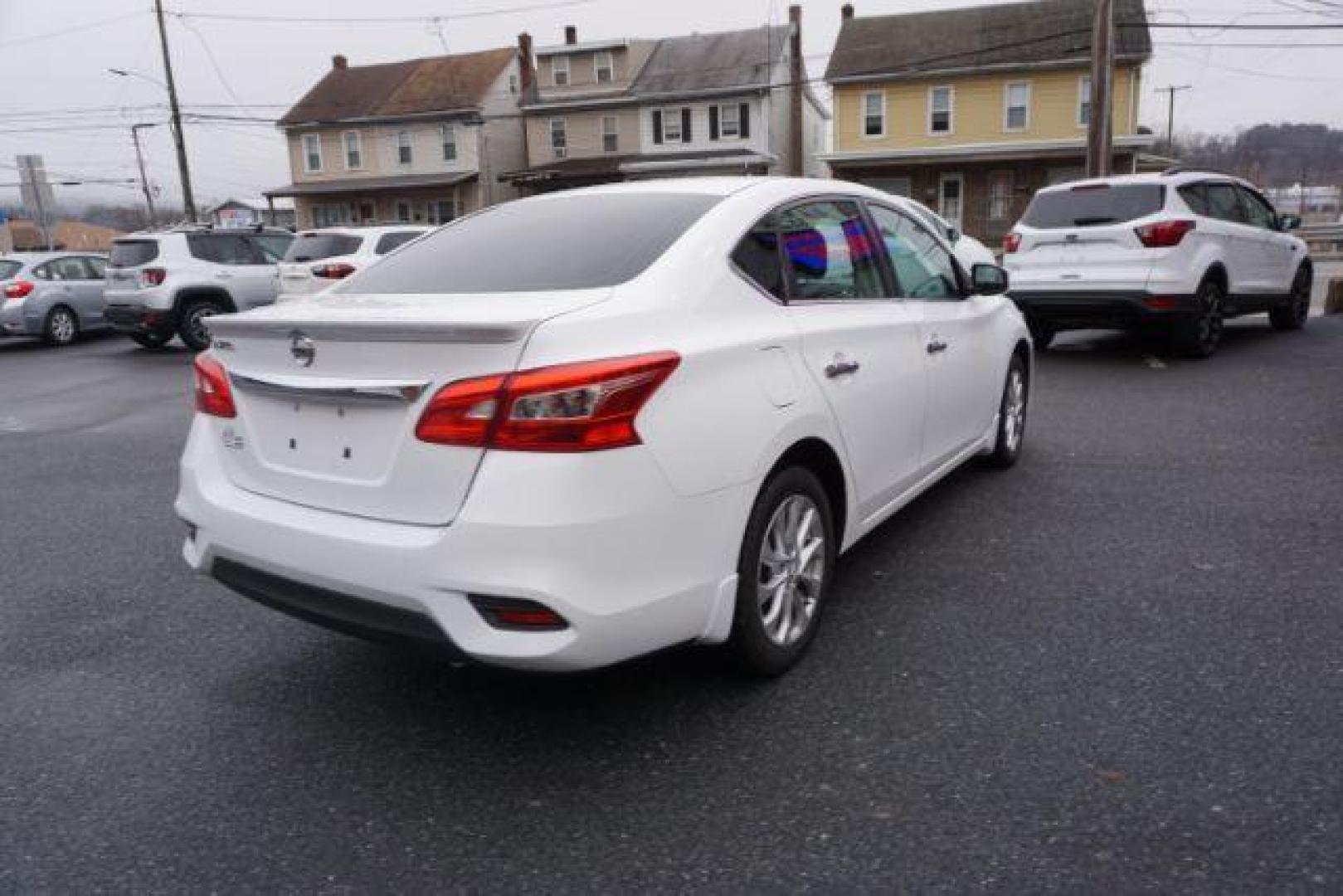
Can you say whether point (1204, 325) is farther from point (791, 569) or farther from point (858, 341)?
point (791, 569)

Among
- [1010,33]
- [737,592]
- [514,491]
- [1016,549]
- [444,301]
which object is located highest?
[1010,33]

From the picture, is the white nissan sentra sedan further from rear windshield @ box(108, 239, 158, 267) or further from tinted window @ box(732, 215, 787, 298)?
rear windshield @ box(108, 239, 158, 267)

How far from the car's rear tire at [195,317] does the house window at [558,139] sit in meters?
29.6

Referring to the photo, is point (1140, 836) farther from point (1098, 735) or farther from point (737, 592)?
point (737, 592)

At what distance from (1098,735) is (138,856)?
2638 millimetres

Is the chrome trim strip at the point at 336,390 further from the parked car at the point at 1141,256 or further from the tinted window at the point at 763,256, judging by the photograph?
the parked car at the point at 1141,256

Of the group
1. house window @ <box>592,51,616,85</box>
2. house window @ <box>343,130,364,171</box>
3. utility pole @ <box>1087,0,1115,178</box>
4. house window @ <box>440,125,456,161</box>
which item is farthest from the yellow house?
house window @ <box>343,130,364,171</box>

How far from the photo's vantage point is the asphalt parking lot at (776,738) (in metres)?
2.46

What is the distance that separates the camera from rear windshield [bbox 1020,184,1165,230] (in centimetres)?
938

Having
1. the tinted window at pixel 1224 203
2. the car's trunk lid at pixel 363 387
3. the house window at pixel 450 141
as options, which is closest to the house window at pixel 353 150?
the house window at pixel 450 141

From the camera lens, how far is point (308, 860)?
2.51 meters

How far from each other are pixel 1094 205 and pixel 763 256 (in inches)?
293

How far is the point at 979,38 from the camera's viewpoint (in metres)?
34.5

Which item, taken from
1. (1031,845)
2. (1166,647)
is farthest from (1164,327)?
(1031,845)
